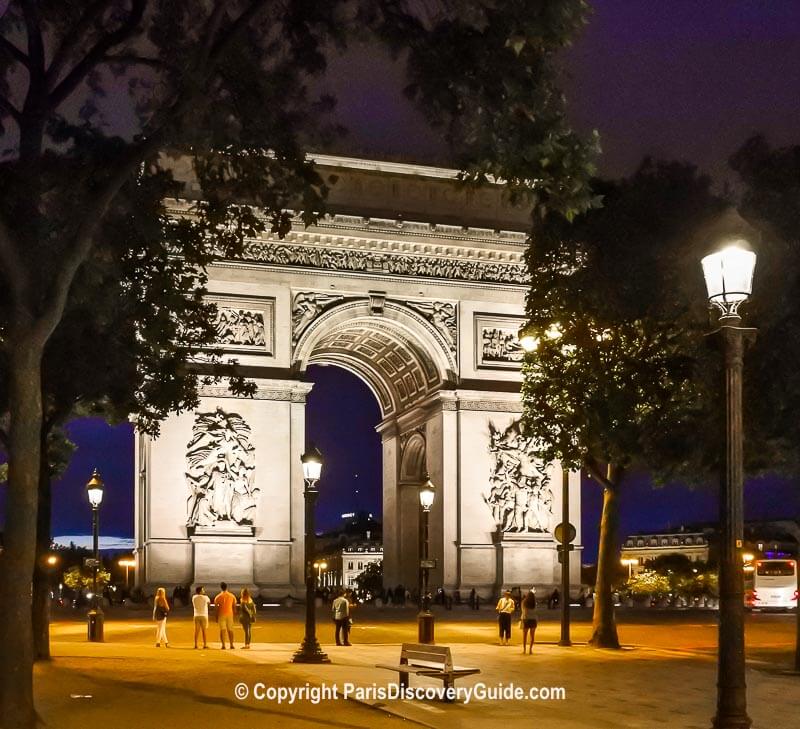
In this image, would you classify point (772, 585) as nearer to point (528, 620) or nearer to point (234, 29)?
point (528, 620)

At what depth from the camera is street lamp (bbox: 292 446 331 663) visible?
73.1 ft

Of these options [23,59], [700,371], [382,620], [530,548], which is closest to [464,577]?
[530,548]

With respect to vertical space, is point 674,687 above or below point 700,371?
below

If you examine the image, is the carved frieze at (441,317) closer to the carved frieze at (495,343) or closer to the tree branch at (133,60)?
the carved frieze at (495,343)

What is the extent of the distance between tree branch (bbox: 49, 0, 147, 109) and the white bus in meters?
48.4

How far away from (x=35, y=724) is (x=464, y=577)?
95.4ft

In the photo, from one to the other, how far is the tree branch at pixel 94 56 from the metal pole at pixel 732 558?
6.86 metres

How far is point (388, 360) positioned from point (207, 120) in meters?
30.3

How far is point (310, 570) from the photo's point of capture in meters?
23.8

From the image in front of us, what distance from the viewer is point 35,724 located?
12531mm

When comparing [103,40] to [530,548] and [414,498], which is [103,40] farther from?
[414,498]

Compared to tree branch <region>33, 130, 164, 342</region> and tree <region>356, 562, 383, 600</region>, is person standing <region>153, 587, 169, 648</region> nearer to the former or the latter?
tree branch <region>33, 130, 164, 342</region>

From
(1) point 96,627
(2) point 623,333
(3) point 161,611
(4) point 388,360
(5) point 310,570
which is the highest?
(4) point 388,360

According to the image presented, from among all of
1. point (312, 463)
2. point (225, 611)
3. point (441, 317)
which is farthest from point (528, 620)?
point (441, 317)
